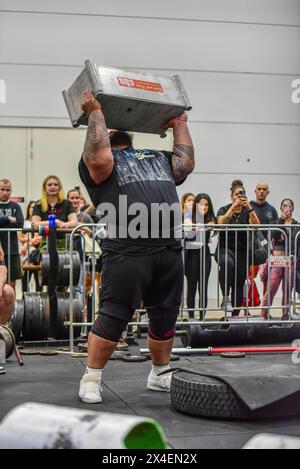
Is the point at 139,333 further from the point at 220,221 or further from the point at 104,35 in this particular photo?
the point at 104,35

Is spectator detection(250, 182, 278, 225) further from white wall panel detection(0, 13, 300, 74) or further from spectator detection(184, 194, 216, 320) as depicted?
white wall panel detection(0, 13, 300, 74)

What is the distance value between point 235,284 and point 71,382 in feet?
10.6

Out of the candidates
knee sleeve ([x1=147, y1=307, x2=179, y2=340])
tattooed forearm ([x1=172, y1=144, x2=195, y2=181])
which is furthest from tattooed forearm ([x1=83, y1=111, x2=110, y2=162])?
knee sleeve ([x1=147, y1=307, x2=179, y2=340])

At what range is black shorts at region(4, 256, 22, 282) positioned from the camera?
793cm

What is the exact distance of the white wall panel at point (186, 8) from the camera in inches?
455

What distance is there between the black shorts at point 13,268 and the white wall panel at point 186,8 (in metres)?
5.31

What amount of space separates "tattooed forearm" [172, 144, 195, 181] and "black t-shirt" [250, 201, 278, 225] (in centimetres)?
456

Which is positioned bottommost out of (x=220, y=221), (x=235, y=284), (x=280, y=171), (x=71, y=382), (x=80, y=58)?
(x=71, y=382)

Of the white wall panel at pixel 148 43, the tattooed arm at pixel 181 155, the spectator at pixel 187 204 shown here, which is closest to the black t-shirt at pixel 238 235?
the spectator at pixel 187 204

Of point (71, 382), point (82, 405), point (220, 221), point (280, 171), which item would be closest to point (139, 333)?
point (220, 221)

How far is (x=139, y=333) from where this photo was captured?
7418 millimetres

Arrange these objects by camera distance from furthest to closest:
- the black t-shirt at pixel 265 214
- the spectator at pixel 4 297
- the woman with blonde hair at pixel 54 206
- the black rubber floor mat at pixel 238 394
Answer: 1. the black t-shirt at pixel 265 214
2. the woman with blonde hair at pixel 54 206
3. the spectator at pixel 4 297
4. the black rubber floor mat at pixel 238 394

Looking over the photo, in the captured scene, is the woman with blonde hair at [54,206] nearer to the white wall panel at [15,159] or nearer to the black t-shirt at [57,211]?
the black t-shirt at [57,211]

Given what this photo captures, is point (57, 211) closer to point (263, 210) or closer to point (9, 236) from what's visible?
point (9, 236)
